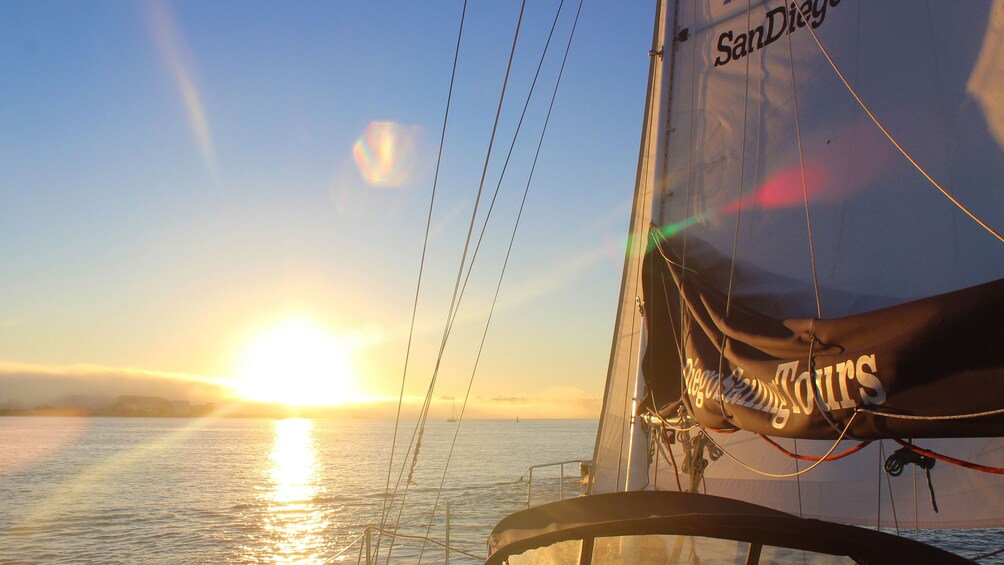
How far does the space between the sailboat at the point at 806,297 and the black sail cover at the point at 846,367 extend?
0.01 meters

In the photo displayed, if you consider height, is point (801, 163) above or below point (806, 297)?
above

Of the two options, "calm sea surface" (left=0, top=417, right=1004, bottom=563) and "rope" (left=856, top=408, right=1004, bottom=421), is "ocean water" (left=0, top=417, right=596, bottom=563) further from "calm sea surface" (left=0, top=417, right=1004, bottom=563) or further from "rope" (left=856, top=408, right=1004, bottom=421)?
"rope" (left=856, top=408, right=1004, bottom=421)

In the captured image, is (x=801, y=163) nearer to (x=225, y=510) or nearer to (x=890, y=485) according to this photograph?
(x=890, y=485)

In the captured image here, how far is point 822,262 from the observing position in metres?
4.52

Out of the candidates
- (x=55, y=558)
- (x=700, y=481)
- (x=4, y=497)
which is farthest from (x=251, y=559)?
(x=4, y=497)

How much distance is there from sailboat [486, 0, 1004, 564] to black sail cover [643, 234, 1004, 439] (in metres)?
0.01

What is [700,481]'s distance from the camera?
538cm

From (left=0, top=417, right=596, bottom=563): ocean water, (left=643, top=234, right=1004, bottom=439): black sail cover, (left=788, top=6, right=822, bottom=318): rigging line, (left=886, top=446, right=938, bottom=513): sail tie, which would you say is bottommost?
(left=0, top=417, right=596, bottom=563): ocean water

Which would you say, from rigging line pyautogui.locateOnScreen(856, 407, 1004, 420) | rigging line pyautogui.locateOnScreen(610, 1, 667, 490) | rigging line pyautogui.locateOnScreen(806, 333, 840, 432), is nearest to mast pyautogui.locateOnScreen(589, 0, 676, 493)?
rigging line pyautogui.locateOnScreen(610, 1, 667, 490)

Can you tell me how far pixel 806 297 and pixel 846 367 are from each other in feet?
4.36

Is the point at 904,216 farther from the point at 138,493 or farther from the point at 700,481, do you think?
the point at 138,493

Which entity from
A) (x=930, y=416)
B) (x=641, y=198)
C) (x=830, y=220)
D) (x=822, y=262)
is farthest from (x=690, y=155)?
(x=930, y=416)

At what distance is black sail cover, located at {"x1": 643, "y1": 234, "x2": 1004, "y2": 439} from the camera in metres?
2.75

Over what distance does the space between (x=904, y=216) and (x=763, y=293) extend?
97 cm
